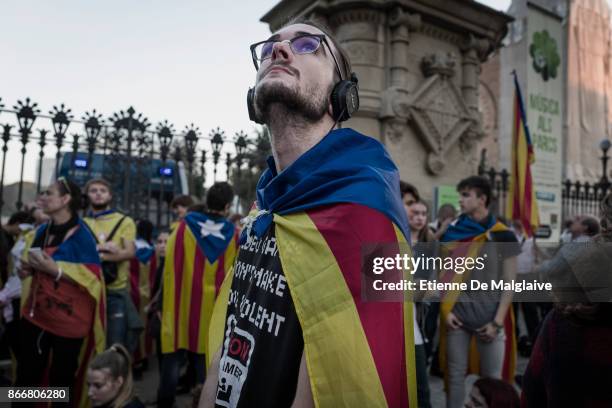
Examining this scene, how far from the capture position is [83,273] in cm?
386

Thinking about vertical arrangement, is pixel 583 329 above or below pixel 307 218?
below

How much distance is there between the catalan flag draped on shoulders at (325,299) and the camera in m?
1.21

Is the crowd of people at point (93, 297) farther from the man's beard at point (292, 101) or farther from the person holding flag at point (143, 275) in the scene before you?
the man's beard at point (292, 101)

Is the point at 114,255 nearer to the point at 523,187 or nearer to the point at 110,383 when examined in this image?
the point at 110,383

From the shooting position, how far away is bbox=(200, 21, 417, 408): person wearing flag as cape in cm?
122

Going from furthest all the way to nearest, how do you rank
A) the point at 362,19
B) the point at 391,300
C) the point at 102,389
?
1. the point at 362,19
2. the point at 102,389
3. the point at 391,300

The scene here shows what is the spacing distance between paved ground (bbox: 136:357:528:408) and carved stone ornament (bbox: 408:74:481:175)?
403cm

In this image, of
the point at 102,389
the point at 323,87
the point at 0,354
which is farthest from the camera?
the point at 0,354

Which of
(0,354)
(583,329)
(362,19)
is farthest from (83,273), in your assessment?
(362,19)

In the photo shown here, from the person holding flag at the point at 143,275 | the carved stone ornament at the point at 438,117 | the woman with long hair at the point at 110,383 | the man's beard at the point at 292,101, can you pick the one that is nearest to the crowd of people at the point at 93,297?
the woman with long hair at the point at 110,383

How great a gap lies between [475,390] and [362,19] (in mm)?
6785

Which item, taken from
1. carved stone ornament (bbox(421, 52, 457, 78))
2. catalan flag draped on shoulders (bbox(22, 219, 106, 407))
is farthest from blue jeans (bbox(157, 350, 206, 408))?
carved stone ornament (bbox(421, 52, 457, 78))

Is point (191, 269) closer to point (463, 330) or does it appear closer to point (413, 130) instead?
point (463, 330)

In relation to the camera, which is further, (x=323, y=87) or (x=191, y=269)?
(x=191, y=269)
